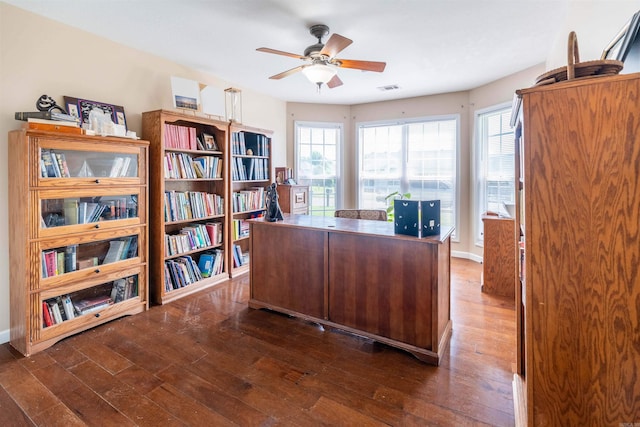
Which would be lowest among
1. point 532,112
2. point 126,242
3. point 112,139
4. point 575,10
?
point 126,242

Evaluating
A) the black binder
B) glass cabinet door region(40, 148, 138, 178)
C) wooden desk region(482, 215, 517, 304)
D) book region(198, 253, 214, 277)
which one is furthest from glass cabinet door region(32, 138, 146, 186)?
wooden desk region(482, 215, 517, 304)

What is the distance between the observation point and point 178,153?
3.52m

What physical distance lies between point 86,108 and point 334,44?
2215 mm

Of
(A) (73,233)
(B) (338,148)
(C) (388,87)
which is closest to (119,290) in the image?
(A) (73,233)

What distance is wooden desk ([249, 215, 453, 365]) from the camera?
2.21m

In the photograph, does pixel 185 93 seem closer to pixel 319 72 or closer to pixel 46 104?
pixel 46 104

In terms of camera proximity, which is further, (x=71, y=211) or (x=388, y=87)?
(x=388, y=87)

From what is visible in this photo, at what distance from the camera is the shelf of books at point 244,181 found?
4062 mm

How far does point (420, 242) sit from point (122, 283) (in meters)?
2.64

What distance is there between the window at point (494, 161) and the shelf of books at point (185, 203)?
11.7ft

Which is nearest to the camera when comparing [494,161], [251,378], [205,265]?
[251,378]

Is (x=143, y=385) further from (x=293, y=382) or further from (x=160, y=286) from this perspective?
(x=160, y=286)

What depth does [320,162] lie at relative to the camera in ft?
18.6

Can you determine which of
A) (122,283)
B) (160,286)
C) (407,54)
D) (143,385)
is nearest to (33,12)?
(122,283)
